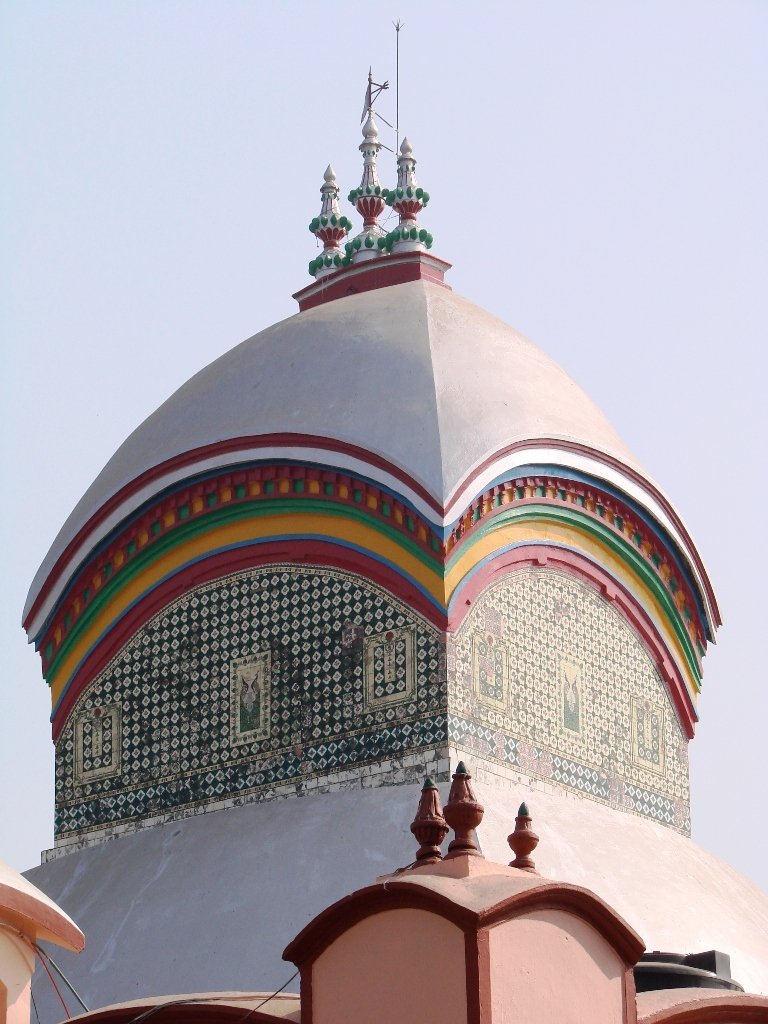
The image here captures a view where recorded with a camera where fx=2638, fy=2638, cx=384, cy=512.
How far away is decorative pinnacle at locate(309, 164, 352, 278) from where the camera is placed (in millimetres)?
15766

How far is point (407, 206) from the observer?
15648 millimetres

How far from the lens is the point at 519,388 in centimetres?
1414

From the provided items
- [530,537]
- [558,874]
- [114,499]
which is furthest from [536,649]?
[114,499]

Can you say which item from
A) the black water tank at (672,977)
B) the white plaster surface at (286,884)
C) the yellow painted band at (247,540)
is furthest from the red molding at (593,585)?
the black water tank at (672,977)

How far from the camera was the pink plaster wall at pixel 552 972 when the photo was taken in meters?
8.72

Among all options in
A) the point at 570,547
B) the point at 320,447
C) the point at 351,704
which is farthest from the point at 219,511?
the point at 570,547

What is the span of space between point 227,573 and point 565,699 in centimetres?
193

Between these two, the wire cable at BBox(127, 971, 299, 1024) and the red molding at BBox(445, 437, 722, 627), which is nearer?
the wire cable at BBox(127, 971, 299, 1024)

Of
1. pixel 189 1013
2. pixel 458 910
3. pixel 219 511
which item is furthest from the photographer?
pixel 219 511

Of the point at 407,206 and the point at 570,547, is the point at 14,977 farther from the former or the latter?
the point at 407,206

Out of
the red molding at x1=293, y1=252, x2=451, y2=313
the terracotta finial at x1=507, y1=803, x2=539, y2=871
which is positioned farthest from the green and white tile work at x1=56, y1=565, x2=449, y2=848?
the terracotta finial at x1=507, y1=803, x2=539, y2=871

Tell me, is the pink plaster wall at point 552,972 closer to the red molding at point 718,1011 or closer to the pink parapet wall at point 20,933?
the red molding at point 718,1011

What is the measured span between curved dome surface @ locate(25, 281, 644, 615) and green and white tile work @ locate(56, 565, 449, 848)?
0.76 m

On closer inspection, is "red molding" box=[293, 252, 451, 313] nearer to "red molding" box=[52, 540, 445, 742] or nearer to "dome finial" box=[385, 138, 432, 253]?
"dome finial" box=[385, 138, 432, 253]
